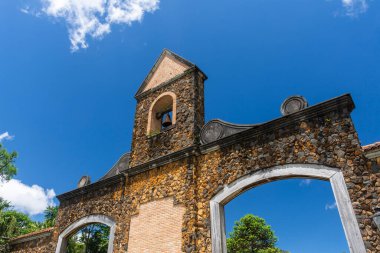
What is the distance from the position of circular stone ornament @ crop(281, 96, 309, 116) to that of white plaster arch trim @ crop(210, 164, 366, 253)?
1319mm

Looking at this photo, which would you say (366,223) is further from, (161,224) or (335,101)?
(161,224)

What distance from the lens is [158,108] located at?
9719 millimetres

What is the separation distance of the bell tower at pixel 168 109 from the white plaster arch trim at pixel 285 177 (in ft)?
6.01

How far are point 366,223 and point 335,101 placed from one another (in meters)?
2.38

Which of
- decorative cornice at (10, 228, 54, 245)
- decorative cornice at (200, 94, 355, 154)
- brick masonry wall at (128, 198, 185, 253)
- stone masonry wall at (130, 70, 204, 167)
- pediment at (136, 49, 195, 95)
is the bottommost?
brick masonry wall at (128, 198, 185, 253)

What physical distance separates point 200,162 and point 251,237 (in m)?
16.4

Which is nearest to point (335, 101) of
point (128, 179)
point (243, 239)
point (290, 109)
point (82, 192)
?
point (290, 109)

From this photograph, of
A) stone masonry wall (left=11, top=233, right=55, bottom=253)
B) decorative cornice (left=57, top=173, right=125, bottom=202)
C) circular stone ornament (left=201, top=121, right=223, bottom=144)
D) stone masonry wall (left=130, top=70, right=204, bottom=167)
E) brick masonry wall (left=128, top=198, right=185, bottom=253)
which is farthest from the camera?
stone masonry wall (left=11, top=233, right=55, bottom=253)

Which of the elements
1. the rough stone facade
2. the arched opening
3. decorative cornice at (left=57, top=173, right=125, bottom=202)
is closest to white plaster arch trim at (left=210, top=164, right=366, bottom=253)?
the rough stone facade

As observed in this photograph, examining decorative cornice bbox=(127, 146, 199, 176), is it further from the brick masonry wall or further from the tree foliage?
the tree foliage

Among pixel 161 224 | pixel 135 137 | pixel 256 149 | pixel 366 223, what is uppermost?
pixel 135 137

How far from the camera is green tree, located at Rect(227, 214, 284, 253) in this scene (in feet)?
69.3

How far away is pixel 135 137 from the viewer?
369 inches

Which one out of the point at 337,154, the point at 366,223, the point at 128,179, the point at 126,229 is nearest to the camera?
the point at 366,223
